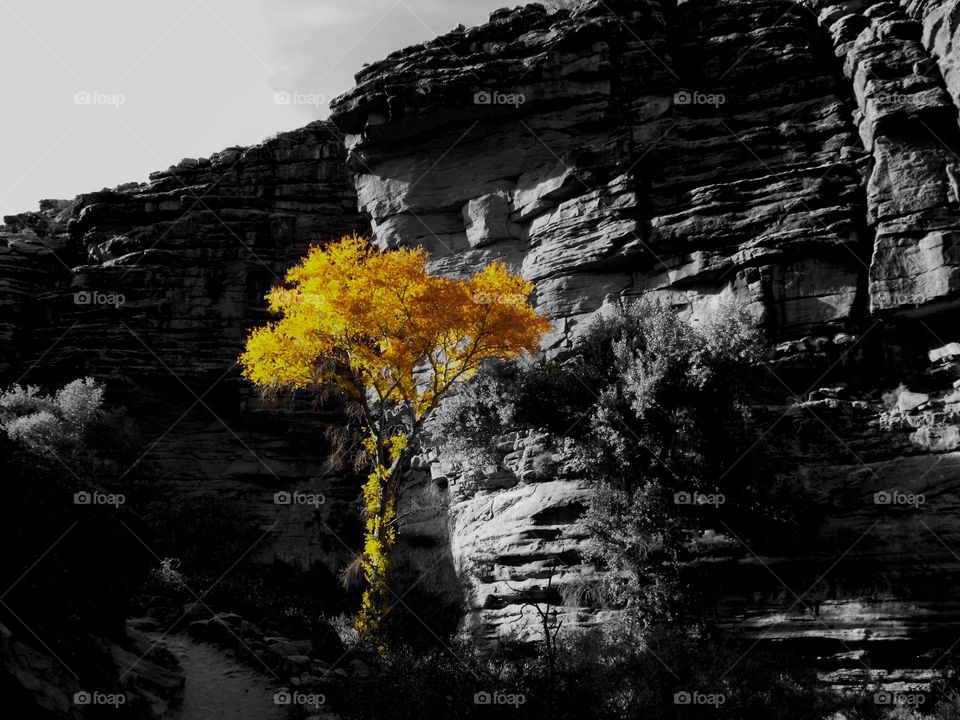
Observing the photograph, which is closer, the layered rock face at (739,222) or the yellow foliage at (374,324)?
the layered rock face at (739,222)

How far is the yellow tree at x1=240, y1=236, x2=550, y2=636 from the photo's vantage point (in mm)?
22344

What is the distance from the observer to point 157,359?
38.8 m

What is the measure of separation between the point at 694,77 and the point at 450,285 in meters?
20.1

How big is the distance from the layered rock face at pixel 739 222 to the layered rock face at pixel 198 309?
649 centimetres

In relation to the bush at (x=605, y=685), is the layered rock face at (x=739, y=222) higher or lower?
higher

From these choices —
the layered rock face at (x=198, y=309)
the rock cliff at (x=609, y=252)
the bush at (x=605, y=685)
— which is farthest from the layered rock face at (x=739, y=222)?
the layered rock face at (x=198, y=309)

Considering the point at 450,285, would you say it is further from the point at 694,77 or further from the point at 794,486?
the point at 694,77

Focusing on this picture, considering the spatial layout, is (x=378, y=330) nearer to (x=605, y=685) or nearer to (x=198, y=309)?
(x=605, y=685)

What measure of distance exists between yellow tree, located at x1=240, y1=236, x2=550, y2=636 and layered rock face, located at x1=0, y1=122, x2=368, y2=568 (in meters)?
13.9

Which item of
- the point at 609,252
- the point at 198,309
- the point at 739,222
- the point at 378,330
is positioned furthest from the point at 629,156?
the point at 198,309

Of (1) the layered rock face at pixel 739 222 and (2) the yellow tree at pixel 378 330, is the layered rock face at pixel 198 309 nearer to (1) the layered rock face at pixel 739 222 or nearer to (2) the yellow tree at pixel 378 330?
(1) the layered rock face at pixel 739 222

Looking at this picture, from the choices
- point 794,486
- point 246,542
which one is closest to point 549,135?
point 794,486

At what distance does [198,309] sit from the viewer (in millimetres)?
40281

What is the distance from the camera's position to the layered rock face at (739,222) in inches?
808
